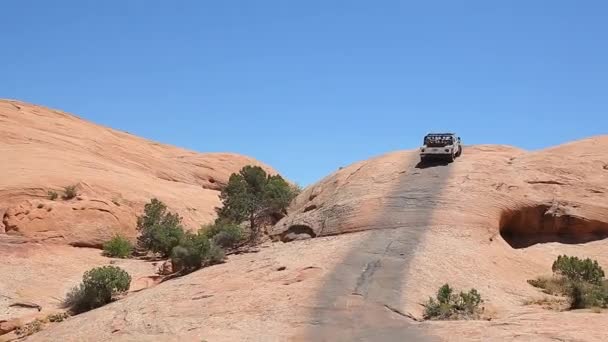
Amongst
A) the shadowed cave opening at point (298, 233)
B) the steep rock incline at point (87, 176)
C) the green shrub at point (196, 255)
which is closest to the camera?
the green shrub at point (196, 255)

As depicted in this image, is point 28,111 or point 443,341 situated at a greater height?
point 28,111

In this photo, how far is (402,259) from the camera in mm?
19781

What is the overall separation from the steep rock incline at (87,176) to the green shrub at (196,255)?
5946mm

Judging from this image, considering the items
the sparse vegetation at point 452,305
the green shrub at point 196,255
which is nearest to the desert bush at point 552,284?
the sparse vegetation at point 452,305

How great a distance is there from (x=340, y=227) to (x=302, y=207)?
611 cm

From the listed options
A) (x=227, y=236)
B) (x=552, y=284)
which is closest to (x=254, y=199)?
(x=227, y=236)

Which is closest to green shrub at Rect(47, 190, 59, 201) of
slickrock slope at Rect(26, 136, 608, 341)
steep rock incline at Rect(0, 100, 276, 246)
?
steep rock incline at Rect(0, 100, 276, 246)

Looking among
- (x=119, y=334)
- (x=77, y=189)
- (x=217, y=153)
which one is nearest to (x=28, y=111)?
(x=217, y=153)

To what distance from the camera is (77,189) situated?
101 feet

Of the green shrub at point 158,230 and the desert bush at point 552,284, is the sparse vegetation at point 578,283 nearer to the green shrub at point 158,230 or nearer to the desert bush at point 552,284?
the desert bush at point 552,284

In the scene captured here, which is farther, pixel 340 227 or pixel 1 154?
pixel 1 154

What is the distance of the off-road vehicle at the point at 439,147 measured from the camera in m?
29.8

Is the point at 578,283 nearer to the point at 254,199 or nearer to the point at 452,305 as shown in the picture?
the point at 452,305

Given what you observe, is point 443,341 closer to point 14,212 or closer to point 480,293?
point 480,293
